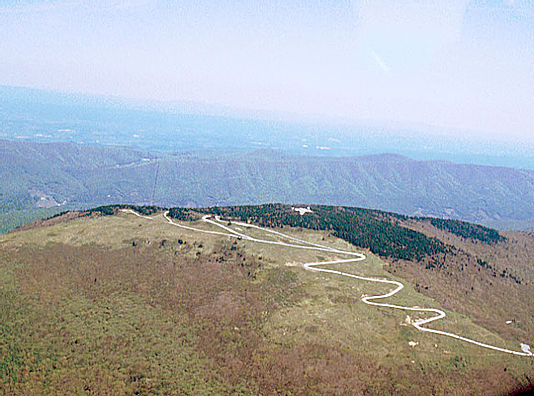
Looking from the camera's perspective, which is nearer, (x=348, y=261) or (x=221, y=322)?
(x=221, y=322)

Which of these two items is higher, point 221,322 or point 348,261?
point 348,261

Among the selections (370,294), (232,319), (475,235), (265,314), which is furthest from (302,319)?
(475,235)

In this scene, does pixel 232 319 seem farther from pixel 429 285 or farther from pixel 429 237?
pixel 429 237

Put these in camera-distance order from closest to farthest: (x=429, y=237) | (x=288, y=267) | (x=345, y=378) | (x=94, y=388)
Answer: (x=94, y=388) → (x=345, y=378) → (x=288, y=267) → (x=429, y=237)

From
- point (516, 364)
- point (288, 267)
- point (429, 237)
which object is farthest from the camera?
point (429, 237)

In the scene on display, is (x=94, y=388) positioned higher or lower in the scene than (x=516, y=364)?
lower

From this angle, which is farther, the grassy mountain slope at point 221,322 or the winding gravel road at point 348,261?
the winding gravel road at point 348,261

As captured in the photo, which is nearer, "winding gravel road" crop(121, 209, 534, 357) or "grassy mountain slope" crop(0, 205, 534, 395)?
"grassy mountain slope" crop(0, 205, 534, 395)

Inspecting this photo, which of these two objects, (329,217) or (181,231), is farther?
(329,217)
